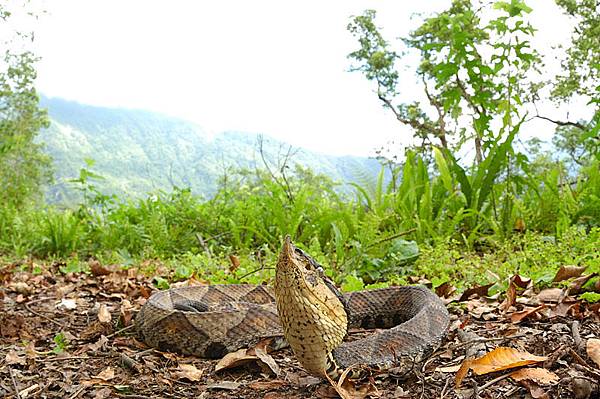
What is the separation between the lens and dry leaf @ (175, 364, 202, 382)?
8.80 ft

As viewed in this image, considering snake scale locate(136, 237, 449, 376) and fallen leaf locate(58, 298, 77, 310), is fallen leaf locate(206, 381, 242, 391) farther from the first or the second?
fallen leaf locate(58, 298, 77, 310)

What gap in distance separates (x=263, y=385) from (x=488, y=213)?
480 centimetres

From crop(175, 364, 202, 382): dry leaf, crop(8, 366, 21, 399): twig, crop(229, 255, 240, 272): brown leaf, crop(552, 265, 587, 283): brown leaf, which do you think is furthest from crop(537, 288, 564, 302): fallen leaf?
crop(229, 255, 240, 272): brown leaf

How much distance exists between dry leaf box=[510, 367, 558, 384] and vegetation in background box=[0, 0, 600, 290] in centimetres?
179

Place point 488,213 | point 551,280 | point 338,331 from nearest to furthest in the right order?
point 338,331
point 551,280
point 488,213

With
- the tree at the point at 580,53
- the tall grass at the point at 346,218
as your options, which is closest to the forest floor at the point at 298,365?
the tall grass at the point at 346,218

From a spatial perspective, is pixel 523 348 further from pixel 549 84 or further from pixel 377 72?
pixel 377 72

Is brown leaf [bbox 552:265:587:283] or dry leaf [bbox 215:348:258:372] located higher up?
brown leaf [bbox 552:265:587:283]

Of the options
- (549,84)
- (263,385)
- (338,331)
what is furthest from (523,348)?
(549,84)

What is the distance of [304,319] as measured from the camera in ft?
7.05

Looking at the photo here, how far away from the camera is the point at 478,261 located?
503 cm

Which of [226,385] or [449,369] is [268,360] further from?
[449,369]

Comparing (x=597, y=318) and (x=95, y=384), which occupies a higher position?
(x=597, y=318)

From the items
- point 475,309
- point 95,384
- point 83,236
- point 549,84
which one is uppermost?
point 549,84
